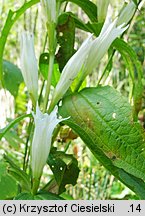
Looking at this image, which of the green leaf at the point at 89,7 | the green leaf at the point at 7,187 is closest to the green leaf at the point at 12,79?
the green leaf at the point at 7,187

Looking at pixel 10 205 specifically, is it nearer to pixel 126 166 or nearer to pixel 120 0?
pixel 126 166

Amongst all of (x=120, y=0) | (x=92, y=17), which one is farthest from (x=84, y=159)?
(x=92, y=17)

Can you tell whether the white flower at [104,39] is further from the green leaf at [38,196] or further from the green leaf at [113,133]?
the green leaf at [38,196]

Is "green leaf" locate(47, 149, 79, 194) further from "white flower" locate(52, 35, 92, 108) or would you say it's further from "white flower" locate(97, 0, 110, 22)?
"white flower" locate(97, 0, 110, 22)

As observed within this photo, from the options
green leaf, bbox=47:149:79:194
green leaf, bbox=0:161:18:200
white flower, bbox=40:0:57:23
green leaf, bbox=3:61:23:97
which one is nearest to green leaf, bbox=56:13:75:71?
white flower, bbox=40:0:57:23

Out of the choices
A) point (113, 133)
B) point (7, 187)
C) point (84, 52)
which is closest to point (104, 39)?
point (84, 52)
